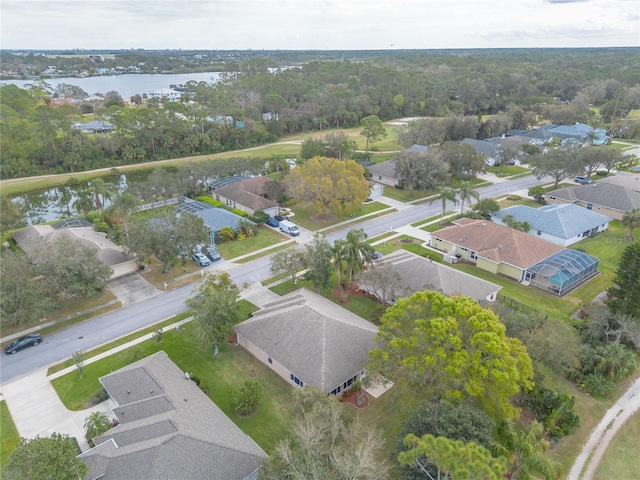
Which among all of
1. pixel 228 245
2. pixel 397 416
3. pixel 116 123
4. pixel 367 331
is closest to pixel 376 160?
pixel 228 245

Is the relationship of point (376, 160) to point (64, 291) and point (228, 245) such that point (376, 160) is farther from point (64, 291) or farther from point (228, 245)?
point (64, 291)

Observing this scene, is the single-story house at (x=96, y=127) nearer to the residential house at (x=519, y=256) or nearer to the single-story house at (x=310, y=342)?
the residential house at (x=519, y=256)

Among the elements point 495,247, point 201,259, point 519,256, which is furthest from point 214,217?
point 519,256

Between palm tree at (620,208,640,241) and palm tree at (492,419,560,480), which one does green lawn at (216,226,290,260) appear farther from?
palm tree at (620,208,640,241)

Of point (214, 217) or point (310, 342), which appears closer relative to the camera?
point (310, 342)

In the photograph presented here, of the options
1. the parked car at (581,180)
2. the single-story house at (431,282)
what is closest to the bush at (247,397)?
the single-story house at (431,282)

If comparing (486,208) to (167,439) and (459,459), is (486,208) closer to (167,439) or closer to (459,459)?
(459,459)
